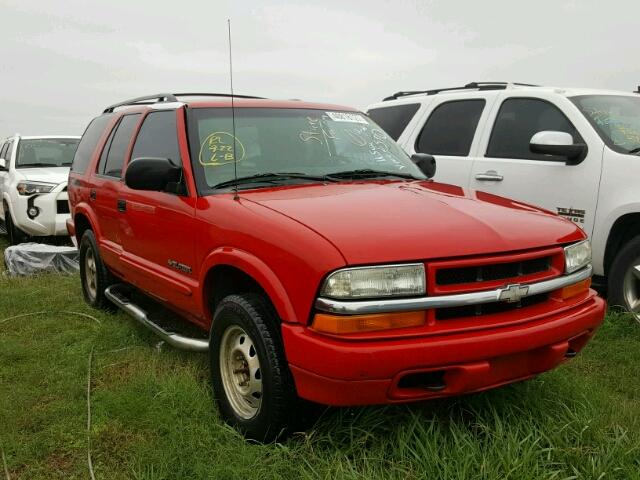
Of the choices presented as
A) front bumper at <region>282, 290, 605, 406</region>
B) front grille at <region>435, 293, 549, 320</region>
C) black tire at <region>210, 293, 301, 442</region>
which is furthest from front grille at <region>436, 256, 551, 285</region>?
black tire at <region>210, 293, 301, 442</region>

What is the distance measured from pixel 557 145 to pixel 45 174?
7229mm

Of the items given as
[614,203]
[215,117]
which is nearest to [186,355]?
[215,117]

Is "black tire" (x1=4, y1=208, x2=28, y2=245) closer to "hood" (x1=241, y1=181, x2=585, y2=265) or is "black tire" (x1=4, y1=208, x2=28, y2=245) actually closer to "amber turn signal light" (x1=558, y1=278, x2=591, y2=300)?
"hood" (x1=241, y1=181, x2=585, y2=265)

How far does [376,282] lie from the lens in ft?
8.21

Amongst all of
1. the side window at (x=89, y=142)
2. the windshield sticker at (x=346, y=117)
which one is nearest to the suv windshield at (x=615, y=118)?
the windshield sticker at (x=346, y=117)

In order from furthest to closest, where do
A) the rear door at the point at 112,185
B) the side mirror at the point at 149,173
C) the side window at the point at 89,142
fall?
1. the side window at the point at 89,142
2. the rear door at the point at 112,185
3. the side mirror at the point at 149,173

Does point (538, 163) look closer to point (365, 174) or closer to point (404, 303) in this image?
point (365, 174)

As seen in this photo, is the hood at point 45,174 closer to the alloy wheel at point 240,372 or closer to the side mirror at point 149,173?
the side mirror at point 149,173

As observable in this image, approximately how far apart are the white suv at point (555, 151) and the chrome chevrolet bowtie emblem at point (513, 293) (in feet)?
7.08

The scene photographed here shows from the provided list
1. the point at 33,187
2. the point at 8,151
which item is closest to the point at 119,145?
the point at 33,187

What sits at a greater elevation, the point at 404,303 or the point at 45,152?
the point at 404,303

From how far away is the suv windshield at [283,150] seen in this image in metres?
3.62

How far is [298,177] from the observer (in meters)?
3.61

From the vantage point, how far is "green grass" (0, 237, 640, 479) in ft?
8.76
